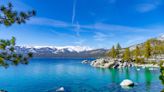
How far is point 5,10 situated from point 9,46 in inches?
69.7

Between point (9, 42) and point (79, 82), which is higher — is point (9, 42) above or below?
above

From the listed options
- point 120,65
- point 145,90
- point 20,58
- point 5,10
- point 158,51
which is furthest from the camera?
point 158,51

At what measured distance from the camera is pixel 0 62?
11.8 m

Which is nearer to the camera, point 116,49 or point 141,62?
point 141,62

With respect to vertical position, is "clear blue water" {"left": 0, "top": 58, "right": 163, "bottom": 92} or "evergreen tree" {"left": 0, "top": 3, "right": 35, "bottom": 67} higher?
"evergreen tree" {"left": 0, "top": 3, "right": 35, "bottom": 67}

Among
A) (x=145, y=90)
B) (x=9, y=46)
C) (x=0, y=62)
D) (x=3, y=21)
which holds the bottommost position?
(x=145, y=90)

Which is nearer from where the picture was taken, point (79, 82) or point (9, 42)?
point (9, 42)

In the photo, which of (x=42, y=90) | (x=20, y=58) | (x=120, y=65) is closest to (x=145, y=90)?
(x=42, y=90)

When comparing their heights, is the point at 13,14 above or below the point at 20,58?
above

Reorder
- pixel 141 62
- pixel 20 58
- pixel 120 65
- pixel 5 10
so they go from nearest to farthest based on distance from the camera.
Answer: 1. pixel 5 10
2. pixel 20 58
3. pixel 120 65
4. pixel 141 62

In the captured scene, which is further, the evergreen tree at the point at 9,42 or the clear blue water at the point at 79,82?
the clear blue water at the point at 79,82

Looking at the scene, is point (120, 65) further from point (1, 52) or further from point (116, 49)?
point (1, 52)

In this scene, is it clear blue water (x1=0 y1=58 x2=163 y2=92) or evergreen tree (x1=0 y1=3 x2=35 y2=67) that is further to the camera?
clear blue water (x1=0 y1=58 x2=163 y2=92)

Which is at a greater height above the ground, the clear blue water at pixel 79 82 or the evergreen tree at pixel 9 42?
the evergreen tree at pixel 9 42
